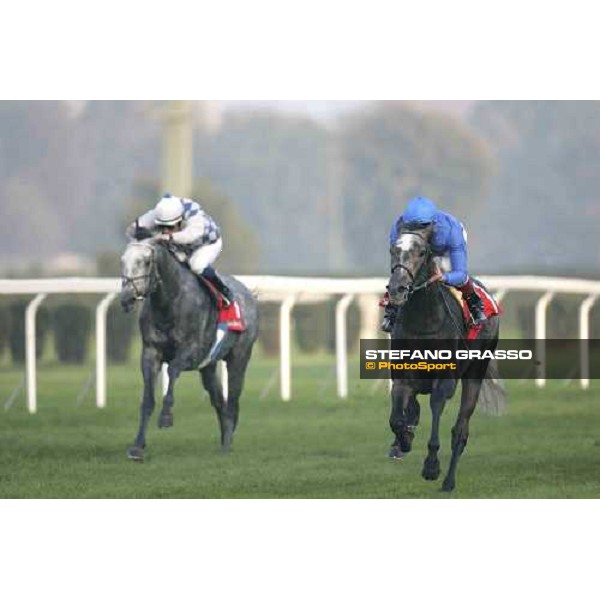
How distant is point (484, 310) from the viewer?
8438 millimetres

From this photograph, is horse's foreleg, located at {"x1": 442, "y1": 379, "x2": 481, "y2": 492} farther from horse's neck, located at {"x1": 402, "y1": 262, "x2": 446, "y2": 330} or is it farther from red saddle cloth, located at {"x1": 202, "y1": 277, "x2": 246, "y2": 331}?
red saddle cloth, located at {"x1": 202, "y1": 277, "x2": 246, "y2": 331}

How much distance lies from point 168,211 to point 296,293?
101 cm

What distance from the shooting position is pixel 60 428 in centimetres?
943

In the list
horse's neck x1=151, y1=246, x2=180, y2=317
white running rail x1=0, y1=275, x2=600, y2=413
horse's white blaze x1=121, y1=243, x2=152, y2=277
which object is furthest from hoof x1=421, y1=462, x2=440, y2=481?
Answer: horse's white blaze x1=121, y1=243, x2=152, y2=277

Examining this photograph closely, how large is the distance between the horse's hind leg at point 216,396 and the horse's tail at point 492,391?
4.06ft

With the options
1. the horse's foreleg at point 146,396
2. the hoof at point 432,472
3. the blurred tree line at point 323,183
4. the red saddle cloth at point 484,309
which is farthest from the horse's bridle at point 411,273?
the horse's foreleg at point 146,396

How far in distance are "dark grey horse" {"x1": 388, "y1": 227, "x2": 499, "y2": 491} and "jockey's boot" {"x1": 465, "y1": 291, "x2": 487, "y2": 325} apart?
0.07m

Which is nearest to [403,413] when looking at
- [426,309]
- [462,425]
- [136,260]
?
[462,425]

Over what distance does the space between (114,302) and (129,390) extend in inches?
20.2

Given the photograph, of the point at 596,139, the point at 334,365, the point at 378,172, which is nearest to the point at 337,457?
the point at 334,365

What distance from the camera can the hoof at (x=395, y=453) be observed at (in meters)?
8.66

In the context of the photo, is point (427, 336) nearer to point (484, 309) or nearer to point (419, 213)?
point (484, 309)

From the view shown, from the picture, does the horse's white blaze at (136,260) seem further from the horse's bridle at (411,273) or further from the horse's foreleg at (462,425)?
the horse's foreleg at (462,425)

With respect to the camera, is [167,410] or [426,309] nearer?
[426,309]
